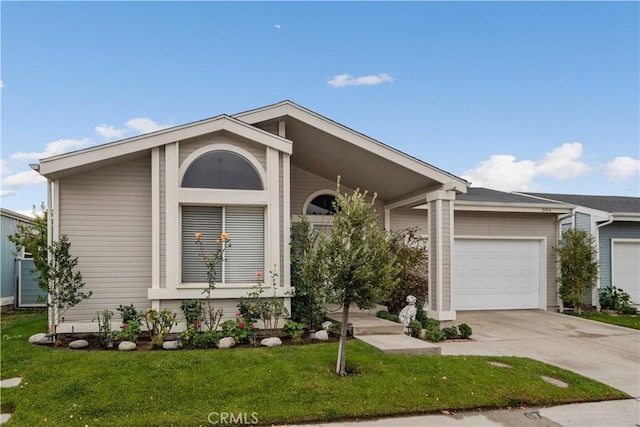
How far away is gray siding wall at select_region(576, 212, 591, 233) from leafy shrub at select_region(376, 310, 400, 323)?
7454 millimetres


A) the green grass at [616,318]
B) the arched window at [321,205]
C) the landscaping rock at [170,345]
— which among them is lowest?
the green grass at [616,318]

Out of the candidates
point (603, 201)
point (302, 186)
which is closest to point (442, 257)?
point (302, 186)

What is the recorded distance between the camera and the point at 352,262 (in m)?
5.24

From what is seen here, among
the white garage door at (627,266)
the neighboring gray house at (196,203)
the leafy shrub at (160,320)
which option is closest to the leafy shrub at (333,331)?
the neighboring gray house at (196,203)

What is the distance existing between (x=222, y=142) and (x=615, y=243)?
1243cm

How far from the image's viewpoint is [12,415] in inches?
165

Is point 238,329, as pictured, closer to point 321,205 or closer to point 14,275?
point 321,205

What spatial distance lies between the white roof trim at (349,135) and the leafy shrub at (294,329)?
3564 mm

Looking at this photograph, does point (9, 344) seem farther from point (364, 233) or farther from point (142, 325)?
point (364, 233)

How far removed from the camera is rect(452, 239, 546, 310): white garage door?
1198 centimetres

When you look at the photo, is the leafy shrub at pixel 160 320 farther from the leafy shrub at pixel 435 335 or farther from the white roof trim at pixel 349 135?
the leafy shrub at pixel 435 335

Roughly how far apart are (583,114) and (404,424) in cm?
1222

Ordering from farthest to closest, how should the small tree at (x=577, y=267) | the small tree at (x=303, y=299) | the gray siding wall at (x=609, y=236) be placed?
the gray siding wall at (x=609, y=236)
the small tree at (x=577, y=267)
the small tree at (x=303, y=299)

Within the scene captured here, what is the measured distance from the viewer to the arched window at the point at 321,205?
10344mm
